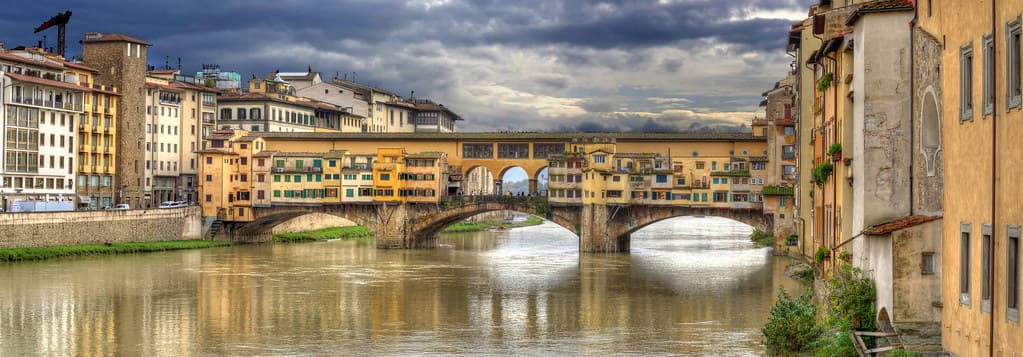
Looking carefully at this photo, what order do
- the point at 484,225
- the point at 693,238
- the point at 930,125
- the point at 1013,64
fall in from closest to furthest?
the point at 1013,64 < the point at 930,125 < the point at 693,238 < the point at 484,225

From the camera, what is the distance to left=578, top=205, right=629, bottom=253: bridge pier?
5828 centimetres

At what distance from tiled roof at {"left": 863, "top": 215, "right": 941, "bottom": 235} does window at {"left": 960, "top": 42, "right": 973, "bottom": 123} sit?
2.98m

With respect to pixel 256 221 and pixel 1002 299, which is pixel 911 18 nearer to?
pixel 1002 299

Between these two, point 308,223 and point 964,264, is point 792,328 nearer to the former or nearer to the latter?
point 964,264

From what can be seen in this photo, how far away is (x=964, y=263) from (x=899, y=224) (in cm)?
289

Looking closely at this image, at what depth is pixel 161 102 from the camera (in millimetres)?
67438

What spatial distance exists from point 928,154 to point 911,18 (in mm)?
1896

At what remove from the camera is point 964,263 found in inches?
496

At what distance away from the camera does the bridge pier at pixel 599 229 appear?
58.3 m

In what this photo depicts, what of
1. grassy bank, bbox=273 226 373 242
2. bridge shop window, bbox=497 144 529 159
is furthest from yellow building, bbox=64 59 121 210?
bridge shop window, bbox=497 144 529 159

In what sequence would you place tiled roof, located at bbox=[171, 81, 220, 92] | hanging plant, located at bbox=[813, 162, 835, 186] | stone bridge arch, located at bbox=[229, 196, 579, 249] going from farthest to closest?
tiled roof, located at bbox=[171, 81, 220, 92]
stone bridge arch, located at bbox=[229, 196, 579, 249]
hanging plant, located at bbox=[813, 162, 835, 186]

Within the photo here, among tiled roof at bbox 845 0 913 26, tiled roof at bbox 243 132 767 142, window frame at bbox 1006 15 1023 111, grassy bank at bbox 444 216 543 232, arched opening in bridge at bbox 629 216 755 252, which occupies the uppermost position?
tiled roof at bbox 243 132 767 142

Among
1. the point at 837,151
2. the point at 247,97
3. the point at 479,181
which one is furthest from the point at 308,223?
the point at 837,151

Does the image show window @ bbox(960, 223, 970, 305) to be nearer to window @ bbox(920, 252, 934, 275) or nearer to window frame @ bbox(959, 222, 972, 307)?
window frame @ bbox(959, 222, 972, 307)
